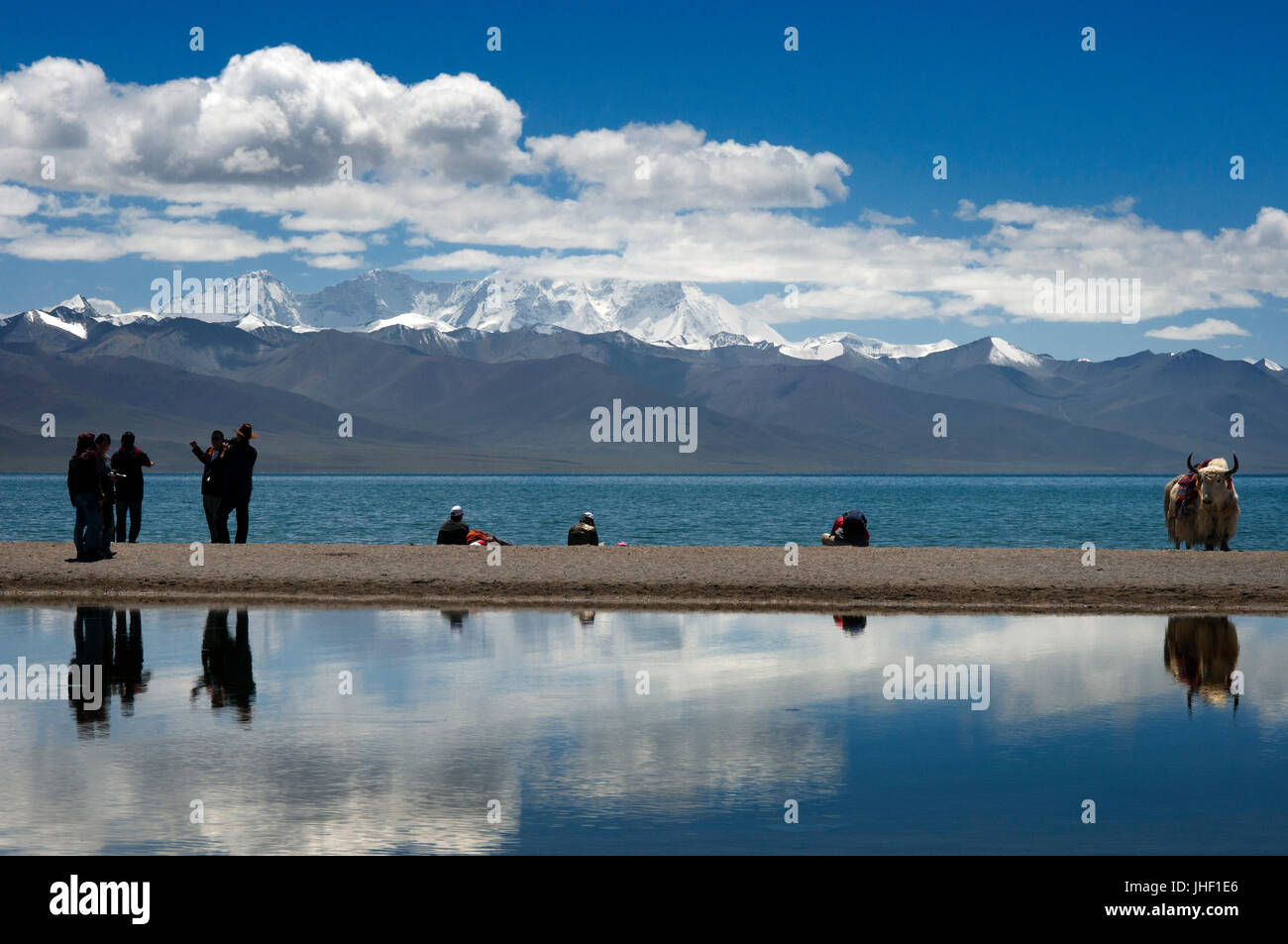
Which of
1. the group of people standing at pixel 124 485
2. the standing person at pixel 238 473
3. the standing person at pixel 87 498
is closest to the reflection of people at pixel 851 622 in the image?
the group of people standing at pixel 124 485

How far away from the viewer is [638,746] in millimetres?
9641

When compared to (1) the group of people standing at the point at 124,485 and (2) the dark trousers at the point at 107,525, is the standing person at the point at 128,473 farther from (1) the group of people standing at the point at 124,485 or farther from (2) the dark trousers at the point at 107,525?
(2) the dark trousers at the point at 107,525

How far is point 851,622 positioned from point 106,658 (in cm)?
906

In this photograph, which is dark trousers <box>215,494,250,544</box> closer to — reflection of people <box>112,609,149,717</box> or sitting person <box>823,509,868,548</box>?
reflection of people <box>112,609,149,717</box>

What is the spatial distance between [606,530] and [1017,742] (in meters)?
48.2

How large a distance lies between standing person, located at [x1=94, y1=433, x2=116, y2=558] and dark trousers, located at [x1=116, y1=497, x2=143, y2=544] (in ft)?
4.55

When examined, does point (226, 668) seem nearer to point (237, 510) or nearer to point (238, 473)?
point (238, 473)

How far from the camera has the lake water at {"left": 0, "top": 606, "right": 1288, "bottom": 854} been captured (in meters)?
7.47

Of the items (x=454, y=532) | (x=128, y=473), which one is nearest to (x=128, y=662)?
(x=128, y=473)

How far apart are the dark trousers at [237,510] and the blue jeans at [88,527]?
254cm
